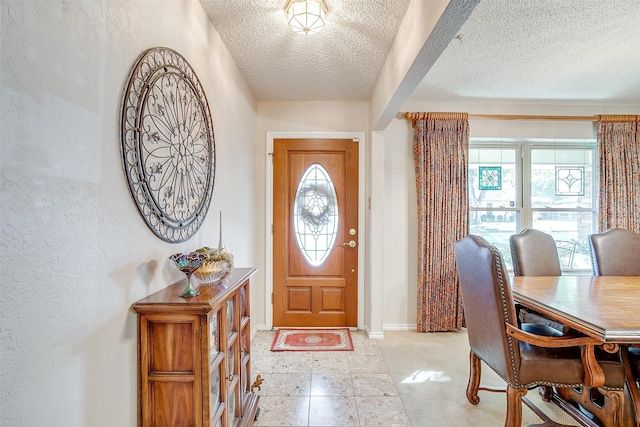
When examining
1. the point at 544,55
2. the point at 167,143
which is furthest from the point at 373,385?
the point at 544,55

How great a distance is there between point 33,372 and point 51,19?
92cm

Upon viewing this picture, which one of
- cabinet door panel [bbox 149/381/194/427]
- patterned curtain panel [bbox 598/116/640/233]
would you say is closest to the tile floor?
cabinet door panel [bbox 149/381/194/427]

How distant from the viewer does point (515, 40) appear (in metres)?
2.32

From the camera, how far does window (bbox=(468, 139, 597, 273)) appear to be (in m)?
3.69

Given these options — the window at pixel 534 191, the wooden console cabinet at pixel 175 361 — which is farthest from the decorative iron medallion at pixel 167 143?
the window at pixel 534 191

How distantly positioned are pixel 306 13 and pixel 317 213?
2043mm

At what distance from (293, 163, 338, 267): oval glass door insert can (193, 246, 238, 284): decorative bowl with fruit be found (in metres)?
1.97

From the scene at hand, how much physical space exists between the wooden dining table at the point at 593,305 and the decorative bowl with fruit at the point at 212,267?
5.88 feet

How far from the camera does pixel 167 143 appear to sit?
1416 millimetres

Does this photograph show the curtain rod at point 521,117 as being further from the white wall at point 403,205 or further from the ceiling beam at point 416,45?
the ceiling beam at point 416,45

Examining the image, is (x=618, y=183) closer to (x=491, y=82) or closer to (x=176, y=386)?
(x=491, y=82)

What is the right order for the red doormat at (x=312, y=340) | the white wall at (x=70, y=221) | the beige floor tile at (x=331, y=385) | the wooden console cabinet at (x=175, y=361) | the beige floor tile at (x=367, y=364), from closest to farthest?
the white wall at (x=70, y=221), the wooden console cabinet at (x=175, y=361), the beige floor tile at (x=331, y=385), the beige floor tile at (x=367, y=364), the red doormat at (x=312, y=340)

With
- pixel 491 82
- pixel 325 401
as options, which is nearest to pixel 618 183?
pixel 491 82

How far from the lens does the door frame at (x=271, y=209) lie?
3441mm
